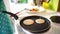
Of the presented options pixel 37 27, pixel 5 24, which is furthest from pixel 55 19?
pixel 5 24

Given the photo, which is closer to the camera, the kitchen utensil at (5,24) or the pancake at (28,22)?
the pancake at (28,22)

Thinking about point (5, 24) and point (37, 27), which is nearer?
point (37, 27)

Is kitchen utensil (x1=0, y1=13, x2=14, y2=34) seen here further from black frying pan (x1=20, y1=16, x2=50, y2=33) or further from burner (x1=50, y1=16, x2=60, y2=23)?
burner (x1=50, y1=16, x2=60, y2=23)

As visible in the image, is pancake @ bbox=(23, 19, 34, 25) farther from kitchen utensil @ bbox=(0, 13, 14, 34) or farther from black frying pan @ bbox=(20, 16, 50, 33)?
kitchen utensil @ bbox=(0, 13, 14, 34)

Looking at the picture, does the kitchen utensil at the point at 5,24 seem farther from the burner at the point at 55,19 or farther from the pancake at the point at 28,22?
the burner at the point at 55,19

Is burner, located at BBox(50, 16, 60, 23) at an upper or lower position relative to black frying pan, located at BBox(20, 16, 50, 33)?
upper

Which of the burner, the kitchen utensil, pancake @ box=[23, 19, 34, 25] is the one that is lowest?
the kitchen utensil

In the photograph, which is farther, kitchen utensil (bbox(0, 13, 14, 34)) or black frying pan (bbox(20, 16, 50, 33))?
kitchen utensil (bbox(0, 13, 14, 34))

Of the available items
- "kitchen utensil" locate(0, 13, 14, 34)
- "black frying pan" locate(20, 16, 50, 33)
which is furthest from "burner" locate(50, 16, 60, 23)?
"kitchen utensil" locate(0, 13, 14, 34)

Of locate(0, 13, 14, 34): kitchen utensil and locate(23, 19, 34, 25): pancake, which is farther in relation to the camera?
locate(0, 13, 14, 34): kitchen utensil

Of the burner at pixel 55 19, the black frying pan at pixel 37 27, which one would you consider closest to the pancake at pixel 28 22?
the black frying pan at pixel 37 27

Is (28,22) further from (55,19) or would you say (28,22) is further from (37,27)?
(55,19)

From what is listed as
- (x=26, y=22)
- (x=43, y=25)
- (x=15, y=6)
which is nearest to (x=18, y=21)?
(x=26, y=22)

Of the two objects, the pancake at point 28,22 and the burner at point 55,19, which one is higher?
the pancake at point 28,22
